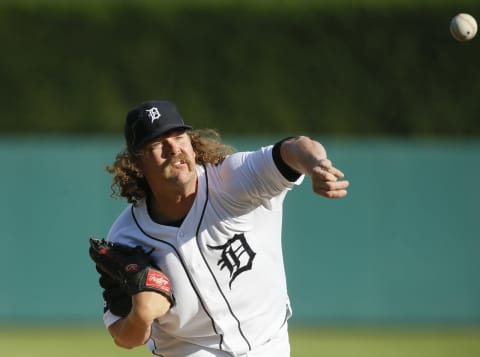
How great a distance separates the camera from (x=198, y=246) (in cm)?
491

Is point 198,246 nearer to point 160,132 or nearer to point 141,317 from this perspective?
point 141,317

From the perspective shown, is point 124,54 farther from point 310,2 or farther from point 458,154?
point 458,154

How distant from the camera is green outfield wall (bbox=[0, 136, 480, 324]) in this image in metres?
10.8

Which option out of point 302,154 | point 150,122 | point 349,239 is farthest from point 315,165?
point 349,239

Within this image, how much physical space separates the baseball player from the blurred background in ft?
16.8

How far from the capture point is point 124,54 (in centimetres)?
1192

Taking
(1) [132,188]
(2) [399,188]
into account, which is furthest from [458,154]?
(1) [132,188]

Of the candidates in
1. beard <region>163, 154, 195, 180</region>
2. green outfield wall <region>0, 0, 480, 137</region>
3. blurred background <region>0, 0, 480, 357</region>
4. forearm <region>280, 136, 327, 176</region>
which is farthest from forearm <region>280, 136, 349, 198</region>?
green outfield wall <region>0, 0, 480, 137</region>

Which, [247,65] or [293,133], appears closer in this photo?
[293,133]

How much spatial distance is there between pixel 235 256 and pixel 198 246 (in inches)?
7.9

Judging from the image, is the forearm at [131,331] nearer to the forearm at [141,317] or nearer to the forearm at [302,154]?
the forearm at [141,317]

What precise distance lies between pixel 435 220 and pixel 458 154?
83cm

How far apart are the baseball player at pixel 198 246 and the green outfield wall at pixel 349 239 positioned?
5711 millimetres

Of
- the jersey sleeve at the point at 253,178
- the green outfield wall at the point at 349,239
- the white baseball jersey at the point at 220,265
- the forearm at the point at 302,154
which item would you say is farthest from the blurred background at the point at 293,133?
the forearm at the point at 302,154
